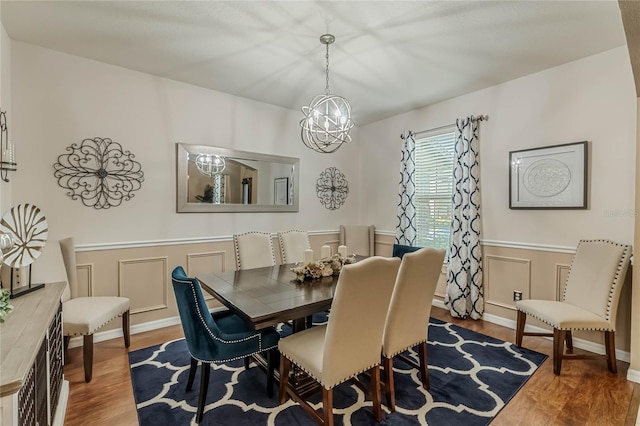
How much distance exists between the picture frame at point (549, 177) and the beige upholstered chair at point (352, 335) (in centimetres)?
234

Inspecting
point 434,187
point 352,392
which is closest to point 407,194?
point 434,187

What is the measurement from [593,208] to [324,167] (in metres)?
3.18

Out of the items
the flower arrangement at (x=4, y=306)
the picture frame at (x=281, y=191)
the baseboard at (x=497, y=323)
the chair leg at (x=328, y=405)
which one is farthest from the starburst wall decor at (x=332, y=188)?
the flower arrangement at (x=4, y=306)

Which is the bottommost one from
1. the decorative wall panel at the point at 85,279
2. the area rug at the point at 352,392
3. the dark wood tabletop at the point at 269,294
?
the area rug at the point at 352,392

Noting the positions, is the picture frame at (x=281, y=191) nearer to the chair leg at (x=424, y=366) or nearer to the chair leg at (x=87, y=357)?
the chair leg at (x=87, y=357)

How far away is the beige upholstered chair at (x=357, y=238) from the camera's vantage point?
4723 mm

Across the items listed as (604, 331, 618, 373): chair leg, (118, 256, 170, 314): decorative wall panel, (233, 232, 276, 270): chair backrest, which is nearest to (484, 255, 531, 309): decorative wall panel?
(604, 331, 618, 373): chair leg

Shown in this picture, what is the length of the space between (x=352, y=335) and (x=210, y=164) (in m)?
Result: 2.77

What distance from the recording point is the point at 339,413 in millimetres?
1969

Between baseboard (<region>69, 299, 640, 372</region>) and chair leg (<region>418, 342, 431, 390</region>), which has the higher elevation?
chair leg (<region>418, 342, 431, 390</region>)

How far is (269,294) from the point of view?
2.11 metres

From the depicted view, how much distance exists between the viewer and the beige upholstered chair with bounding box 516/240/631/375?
2.43 meters

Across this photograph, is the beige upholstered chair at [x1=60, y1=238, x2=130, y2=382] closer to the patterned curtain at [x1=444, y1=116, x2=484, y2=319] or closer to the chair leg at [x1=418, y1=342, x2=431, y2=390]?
the chair leg at [x1=418, y1=342, x2=431, y2=390]

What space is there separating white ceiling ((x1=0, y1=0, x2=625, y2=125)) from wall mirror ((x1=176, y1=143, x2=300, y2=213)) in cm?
85
